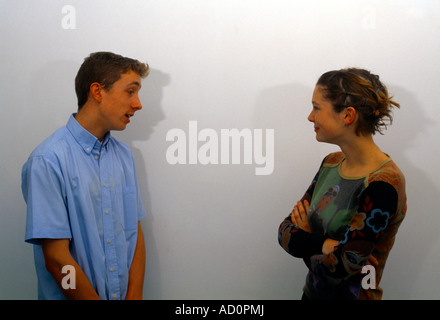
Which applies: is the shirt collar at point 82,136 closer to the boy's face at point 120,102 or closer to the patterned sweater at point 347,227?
the boy's face at point 120,102

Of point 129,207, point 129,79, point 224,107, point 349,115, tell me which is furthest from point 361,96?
point 129,207

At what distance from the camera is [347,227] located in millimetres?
1181

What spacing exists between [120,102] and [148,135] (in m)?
0.33

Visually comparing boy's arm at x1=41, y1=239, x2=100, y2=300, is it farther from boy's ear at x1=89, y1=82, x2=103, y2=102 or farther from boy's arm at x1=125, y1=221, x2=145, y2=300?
boy's ear at x1=89, y1=82, x2=103, y2=102

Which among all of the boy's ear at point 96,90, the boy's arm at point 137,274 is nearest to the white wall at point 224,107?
the boy's arm at point 137,274

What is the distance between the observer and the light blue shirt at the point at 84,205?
1206 millimetres

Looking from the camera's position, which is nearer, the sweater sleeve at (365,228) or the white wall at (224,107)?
the sweater sleeve at (365,228)

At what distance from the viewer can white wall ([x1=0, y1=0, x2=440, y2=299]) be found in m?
1.63

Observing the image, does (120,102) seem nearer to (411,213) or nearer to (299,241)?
(299,241)

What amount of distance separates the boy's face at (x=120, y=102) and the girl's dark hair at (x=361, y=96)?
0.66 metres

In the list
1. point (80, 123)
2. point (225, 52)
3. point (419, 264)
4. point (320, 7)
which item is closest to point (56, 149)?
point (80, 123)

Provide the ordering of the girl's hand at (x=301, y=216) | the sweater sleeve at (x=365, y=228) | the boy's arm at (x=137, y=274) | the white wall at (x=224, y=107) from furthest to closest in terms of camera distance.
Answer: the white wall at (x=224, y=107)
the boy's arm at (x=137, y=274)
the girl's hand at (x=301, y=216)
the sweater sleeve at (x=365, y=228)

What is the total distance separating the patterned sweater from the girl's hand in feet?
0.05

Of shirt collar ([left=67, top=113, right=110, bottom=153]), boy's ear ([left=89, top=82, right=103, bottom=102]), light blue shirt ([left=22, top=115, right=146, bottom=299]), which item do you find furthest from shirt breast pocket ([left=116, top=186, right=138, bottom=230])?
boy's ear ([left=89, top=82, right=103, bottom=102])
